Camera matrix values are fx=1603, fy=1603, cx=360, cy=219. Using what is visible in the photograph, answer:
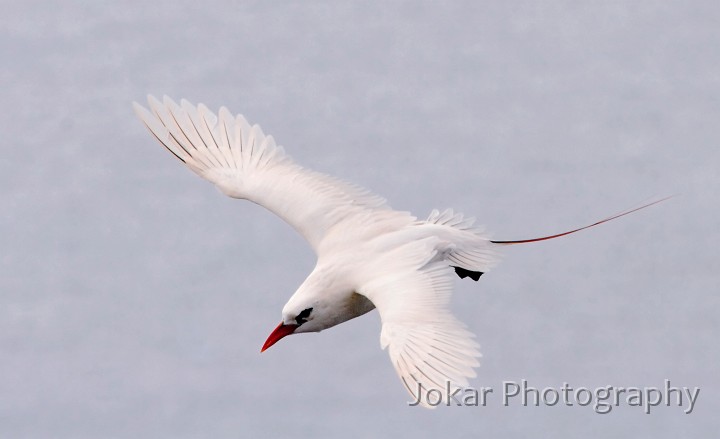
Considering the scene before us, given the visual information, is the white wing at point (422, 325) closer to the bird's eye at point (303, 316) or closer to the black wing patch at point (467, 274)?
the bird's eye at point (303, 316)

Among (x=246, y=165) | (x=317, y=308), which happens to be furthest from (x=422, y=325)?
(x=246, y=165)

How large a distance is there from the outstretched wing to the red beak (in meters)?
1.22

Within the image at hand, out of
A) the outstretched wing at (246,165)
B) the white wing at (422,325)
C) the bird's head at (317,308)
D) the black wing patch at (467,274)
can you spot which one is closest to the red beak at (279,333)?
the bird's head at (317,308)

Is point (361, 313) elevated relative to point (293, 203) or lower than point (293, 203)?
lower

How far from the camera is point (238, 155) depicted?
630 inches

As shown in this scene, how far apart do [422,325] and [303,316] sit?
58.9 inches

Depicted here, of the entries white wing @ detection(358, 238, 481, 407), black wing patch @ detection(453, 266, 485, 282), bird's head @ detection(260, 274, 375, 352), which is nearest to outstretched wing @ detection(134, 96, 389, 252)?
black wing patch @ detection(453, 266, 485, 282)

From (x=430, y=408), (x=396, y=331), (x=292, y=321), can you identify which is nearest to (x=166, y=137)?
(x=292, y=321)

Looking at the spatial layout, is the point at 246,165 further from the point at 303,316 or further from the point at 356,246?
the point at 303,316

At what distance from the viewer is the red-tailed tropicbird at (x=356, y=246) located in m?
12.9

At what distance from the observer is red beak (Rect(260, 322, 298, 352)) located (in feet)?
47.1

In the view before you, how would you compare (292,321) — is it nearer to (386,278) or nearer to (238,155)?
(386,278)

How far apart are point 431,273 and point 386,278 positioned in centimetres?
40

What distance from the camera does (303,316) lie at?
46.6 feet
